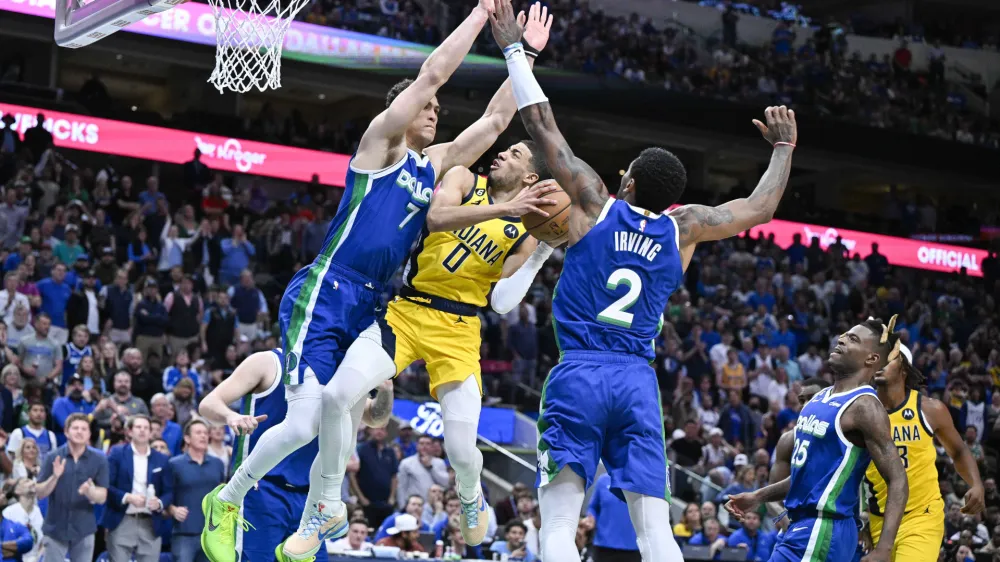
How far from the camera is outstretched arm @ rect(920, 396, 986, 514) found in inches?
376

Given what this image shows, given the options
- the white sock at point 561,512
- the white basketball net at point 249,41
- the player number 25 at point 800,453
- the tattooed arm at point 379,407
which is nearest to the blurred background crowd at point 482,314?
the tattooed arm at point 379,407

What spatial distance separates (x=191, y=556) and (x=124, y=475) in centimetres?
104

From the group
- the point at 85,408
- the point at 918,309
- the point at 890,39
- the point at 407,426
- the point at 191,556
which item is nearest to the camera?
the point at 191,556

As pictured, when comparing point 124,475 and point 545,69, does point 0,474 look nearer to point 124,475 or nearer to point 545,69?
point 124,475

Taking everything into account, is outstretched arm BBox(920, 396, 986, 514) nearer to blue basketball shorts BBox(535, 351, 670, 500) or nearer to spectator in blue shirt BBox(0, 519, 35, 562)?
blue basketball shorts BBox(535, 351, 670, 500)

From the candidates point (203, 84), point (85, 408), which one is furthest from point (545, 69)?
point (85, 408)

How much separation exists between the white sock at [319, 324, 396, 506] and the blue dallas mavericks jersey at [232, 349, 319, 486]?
68 centimetres

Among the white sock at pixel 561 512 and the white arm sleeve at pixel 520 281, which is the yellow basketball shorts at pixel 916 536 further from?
the white sock at pixel 561 512

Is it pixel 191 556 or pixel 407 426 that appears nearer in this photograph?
pixel 191 556

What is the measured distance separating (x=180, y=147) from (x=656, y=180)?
19999 mm

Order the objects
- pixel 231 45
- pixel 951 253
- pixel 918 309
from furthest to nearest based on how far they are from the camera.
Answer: pixel 951 253
pixel 918 309
pixel 231 45

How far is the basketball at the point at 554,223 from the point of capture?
7.13 meters

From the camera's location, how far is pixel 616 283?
6301 millimetres

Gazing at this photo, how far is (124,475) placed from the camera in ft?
39.4
